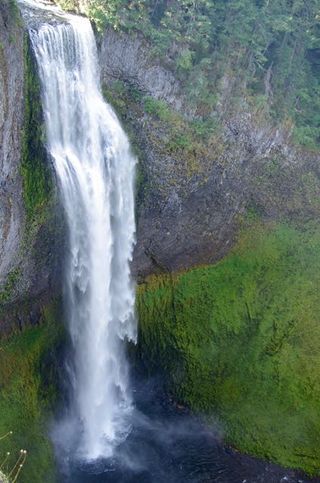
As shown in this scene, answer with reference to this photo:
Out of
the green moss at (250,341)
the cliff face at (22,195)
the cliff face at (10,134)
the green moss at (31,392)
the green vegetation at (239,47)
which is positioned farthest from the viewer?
the green vegetation at (239,47)

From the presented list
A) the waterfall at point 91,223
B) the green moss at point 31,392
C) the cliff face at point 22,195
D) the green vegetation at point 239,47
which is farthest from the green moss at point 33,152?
the green vegetation at point 239,47

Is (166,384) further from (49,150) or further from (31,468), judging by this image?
(49,150)

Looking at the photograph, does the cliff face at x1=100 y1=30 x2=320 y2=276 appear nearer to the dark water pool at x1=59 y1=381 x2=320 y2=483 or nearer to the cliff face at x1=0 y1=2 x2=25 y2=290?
the cliff face at x1=0 y1=2 x2=25 y2=290

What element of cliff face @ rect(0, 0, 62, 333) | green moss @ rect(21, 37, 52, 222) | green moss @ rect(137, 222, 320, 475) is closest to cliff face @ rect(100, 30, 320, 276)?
green moss @ rect(137, 222, 320, 475)

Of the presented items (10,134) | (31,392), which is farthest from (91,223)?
(31,392)

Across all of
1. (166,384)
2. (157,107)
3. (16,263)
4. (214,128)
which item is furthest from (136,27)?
(166,384)

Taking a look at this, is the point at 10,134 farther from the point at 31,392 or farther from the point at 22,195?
the point at 31,392

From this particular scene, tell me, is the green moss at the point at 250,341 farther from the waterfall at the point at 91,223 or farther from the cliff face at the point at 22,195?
the cliff face at the point at 22,195
